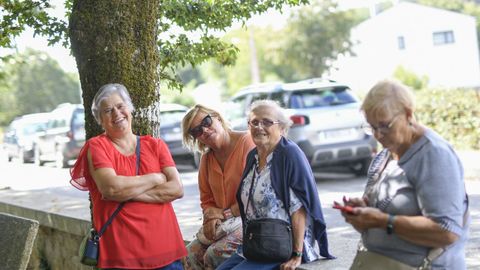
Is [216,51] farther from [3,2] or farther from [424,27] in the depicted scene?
[424,27]

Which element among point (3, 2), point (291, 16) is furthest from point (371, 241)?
point (291, 16)

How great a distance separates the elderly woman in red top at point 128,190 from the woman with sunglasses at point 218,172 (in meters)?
0.45

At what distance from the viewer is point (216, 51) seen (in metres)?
7.36

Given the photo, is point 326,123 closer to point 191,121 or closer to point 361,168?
point 361,168

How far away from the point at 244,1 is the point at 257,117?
7.40 ft

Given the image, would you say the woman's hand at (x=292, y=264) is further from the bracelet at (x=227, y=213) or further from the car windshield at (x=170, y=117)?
the car windshield at (x=170, y=117)

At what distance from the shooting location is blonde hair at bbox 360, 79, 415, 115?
3.46 metres

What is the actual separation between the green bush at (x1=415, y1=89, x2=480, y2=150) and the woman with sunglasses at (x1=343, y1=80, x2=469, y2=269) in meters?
13.1

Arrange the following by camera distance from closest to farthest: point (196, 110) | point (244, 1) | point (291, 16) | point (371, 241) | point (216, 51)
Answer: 1. point (371, 241)
2. point (196, 110)
3. point (244, 1)
4. point (216, 51)
5. point (291, 16)

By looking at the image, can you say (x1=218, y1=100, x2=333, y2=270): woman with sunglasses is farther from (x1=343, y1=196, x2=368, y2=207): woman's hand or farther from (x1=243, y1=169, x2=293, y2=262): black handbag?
(x1=343, y1=196, x2=368, y2=207): woman's hand

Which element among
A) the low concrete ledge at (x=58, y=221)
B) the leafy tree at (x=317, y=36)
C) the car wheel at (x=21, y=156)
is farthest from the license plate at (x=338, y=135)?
the leafy tree at (x=317, y=36)

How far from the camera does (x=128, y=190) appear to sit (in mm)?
4637

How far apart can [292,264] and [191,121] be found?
1.25m

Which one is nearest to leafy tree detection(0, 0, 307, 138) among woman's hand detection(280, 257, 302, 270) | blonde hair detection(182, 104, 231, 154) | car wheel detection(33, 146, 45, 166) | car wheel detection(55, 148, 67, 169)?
blonde hair detection(182, 104, 231, 154)
